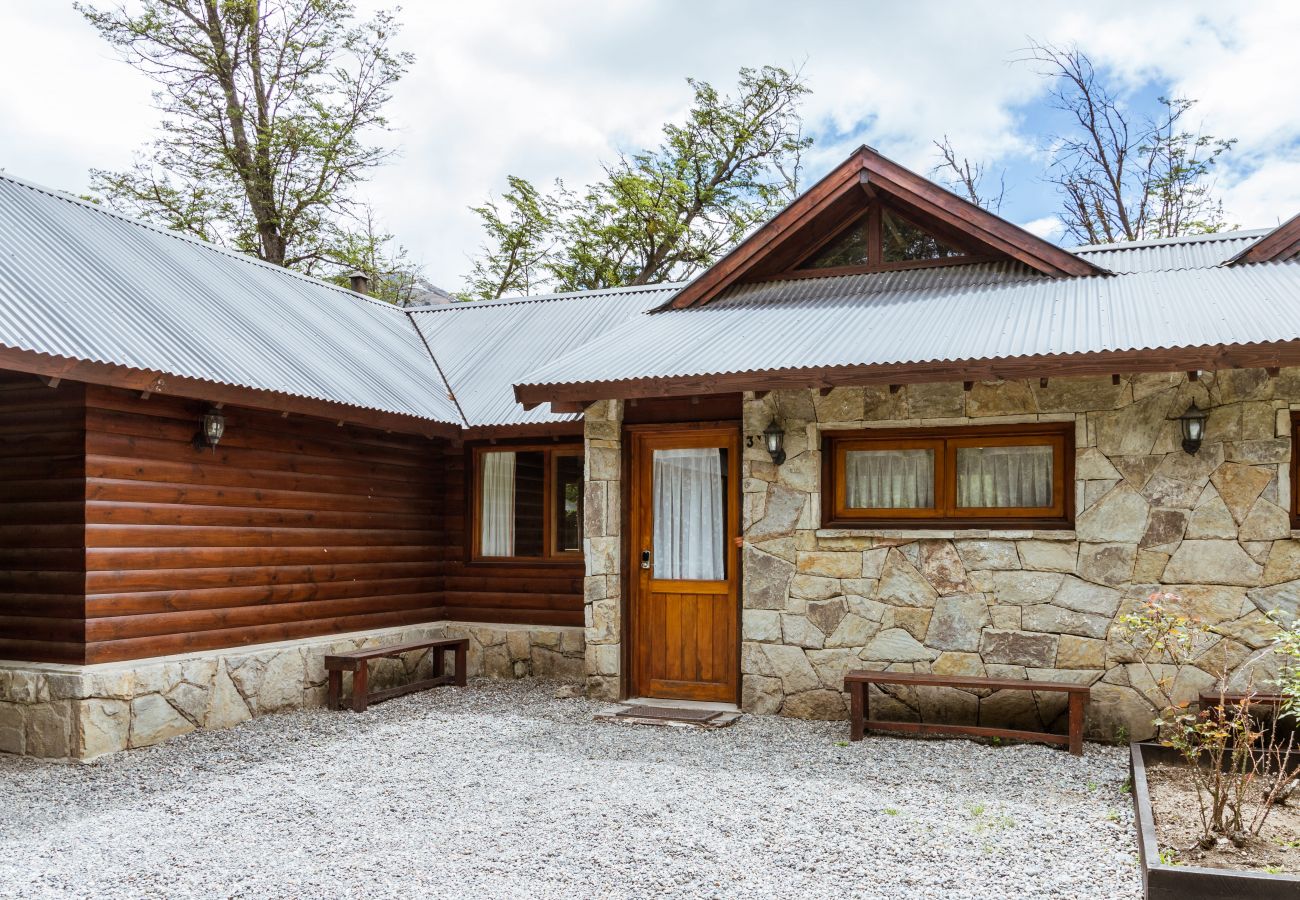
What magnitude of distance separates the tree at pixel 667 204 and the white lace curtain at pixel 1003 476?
1584 centimetres

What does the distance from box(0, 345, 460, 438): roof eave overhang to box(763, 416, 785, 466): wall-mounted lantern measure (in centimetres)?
342

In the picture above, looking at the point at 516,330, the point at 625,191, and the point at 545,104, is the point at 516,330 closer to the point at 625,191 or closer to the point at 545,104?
the point at 625,191

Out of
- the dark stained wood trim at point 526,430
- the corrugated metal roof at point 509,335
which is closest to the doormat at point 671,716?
the dark stained wood trim at point 526,430

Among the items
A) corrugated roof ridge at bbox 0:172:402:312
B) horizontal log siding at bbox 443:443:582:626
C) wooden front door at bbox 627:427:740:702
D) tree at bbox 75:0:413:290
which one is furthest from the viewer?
tree at bbox 75:0:413:290

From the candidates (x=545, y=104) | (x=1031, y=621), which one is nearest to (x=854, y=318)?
(x=1031, y=621)

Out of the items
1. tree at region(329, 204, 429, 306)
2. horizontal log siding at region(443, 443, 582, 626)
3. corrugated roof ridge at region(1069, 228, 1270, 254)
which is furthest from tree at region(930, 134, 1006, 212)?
horizontal log siding at region(443, 443, 582, 626)

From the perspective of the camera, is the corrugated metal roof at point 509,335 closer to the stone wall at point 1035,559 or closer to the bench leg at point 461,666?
the bench leg at point 461,666

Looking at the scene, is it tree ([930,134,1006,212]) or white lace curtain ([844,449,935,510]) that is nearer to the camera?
white lace curtain ([844,449,935,510])

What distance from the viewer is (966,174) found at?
21.9m

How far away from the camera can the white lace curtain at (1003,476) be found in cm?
745

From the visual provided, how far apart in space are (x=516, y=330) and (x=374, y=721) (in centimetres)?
541

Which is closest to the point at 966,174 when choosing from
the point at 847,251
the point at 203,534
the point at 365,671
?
the point at 847,251

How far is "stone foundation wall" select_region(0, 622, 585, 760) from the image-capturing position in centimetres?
A: 687

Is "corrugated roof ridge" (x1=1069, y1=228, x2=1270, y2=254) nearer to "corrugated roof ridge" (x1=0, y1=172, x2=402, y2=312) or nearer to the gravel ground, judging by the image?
the gravel ground
